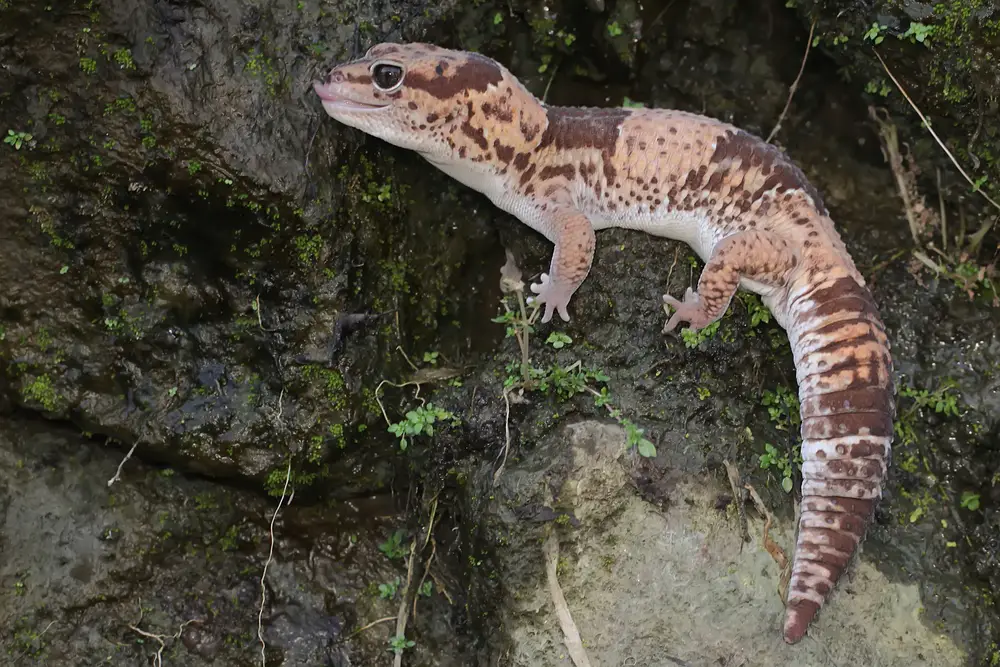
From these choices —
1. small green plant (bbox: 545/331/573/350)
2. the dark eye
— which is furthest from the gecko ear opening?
small green plant (bbox: 545/331/573/350)

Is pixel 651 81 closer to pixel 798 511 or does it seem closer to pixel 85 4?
pixel 798 511

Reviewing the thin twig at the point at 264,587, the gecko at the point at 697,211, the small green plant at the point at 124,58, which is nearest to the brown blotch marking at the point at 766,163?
the gecko at the point at 697,211

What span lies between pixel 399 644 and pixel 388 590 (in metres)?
0.25

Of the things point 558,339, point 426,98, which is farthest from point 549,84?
point 558,339

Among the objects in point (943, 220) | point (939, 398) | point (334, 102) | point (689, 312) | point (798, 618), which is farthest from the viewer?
point (943, 220)

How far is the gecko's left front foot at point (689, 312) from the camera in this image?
11.1 feet

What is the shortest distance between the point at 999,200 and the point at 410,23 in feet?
9.73

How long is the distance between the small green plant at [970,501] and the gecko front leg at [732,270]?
1.42 metres

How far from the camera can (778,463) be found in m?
Result: 3.34

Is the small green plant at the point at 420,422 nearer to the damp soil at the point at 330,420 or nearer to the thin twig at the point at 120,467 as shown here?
the damp soil at the point at 330,420

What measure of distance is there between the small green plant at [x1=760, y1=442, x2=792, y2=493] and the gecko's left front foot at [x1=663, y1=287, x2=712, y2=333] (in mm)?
636

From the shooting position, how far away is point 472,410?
11.3 feet

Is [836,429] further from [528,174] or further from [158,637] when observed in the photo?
[158,637]

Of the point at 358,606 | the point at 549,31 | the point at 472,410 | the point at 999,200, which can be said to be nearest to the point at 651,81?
the point at 549,31
